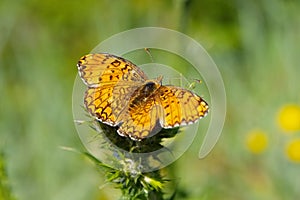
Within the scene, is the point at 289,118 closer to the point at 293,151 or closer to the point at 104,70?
the point at 293,151

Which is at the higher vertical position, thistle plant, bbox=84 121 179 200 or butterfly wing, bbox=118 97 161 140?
butterfly wing, bbox=118 97 161 140

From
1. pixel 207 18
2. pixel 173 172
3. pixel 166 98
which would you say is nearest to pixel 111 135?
pixel 166 98

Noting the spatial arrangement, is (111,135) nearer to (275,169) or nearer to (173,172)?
(173,172)

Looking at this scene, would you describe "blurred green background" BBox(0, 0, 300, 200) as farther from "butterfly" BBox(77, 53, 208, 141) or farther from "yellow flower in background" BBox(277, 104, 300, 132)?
"butterfly" BBox(77, 53, 208, 141)

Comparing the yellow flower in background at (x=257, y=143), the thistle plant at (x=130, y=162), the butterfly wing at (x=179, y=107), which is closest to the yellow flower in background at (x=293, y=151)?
the yellow flower in background at (x=257, y=143)

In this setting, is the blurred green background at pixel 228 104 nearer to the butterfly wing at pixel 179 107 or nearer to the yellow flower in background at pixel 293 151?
the yellow flower in background at pixel 293 151

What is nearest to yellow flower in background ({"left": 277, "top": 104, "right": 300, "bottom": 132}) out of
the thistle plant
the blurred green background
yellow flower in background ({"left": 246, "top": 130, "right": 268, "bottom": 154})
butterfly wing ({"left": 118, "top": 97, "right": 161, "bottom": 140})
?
the blurred green background

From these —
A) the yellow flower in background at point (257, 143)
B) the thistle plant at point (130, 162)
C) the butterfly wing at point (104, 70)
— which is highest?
the yellow flower in background at point (257, 143)
